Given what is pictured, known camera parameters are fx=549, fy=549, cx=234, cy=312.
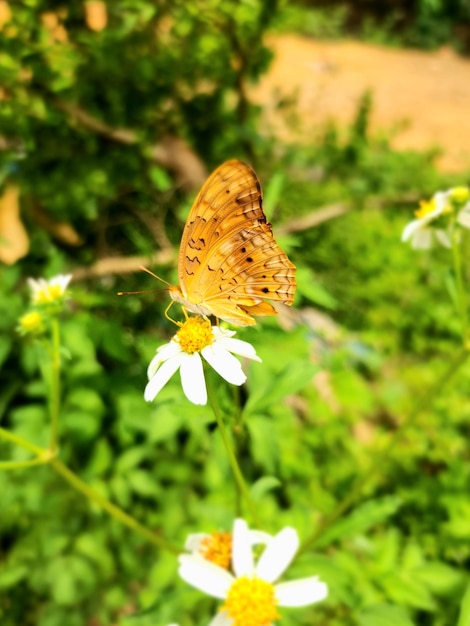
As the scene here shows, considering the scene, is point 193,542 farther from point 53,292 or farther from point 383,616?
point 53,292

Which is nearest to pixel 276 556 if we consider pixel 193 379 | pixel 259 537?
pixel 259 537

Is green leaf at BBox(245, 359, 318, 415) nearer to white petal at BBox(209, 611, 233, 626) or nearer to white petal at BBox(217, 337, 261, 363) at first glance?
white petal at BBox(217, 337, 261, 363)

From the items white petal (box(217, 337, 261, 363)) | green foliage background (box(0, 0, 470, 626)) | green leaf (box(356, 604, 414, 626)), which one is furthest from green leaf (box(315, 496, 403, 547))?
white petal (box(217, 337, 261, 363))

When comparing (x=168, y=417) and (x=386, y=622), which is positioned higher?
(x=168, y=417)

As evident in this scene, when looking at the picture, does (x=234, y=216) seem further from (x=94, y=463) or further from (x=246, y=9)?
(x=246, y=9)

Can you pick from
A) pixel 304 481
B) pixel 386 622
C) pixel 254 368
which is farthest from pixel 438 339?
pixel 386 622

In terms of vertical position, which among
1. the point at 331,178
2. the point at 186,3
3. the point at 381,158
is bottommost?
the point at 186,3

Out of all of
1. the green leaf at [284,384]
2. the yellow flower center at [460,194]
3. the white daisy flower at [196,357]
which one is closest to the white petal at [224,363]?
the white daisy flower at [196,357]
